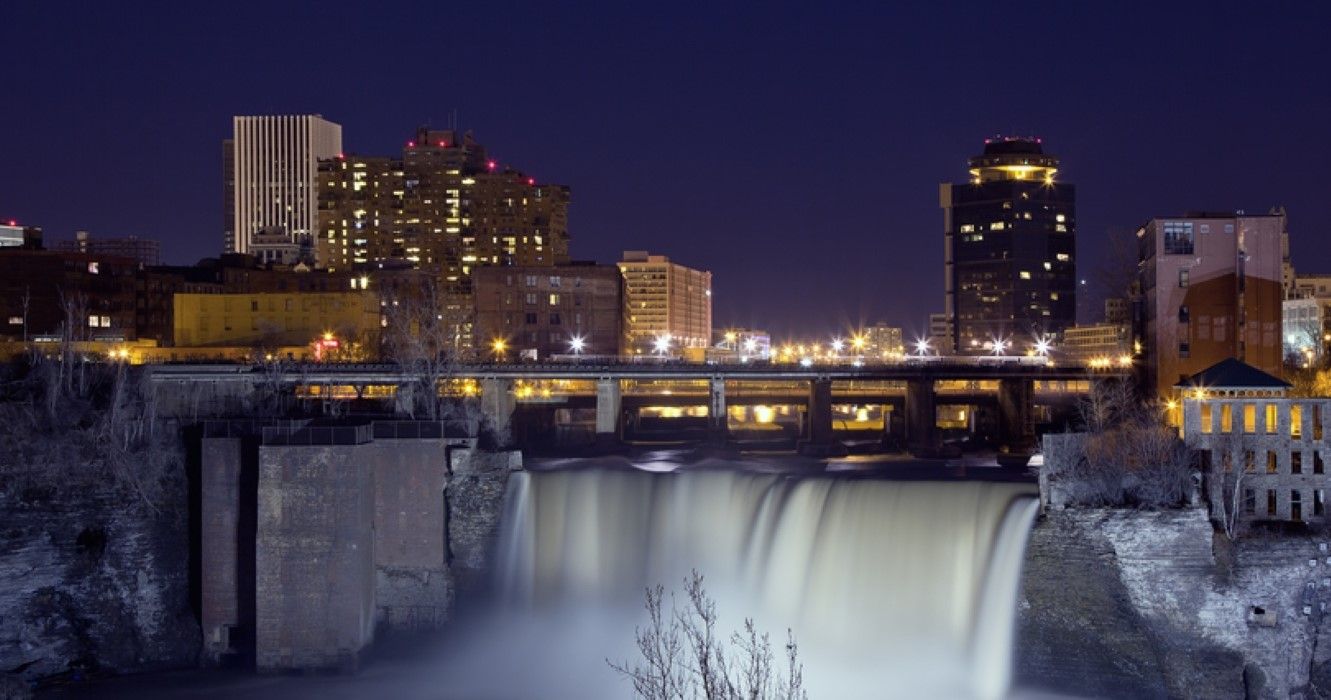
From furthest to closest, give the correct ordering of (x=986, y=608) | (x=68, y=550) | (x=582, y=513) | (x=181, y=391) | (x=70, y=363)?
(x=181, y=391), (x=70, y=363), (x=582, y=513), (x=68, y=550), (x=986, y=608)

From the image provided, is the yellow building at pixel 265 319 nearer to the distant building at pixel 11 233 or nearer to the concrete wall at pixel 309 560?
the distant building at pixel 11 233

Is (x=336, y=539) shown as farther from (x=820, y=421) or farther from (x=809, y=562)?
(x=820, y=421)

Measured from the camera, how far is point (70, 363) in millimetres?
53406

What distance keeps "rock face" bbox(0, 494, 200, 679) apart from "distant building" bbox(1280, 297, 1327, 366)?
232 ft

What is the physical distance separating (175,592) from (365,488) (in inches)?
305

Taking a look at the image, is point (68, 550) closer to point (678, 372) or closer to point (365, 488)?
point (365, 488)

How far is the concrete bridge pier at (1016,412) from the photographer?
7619cm

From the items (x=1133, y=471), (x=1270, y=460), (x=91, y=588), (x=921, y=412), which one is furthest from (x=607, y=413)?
(x=1270, y=460)

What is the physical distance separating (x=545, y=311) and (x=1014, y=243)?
88.7m

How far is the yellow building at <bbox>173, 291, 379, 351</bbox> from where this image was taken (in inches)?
4289

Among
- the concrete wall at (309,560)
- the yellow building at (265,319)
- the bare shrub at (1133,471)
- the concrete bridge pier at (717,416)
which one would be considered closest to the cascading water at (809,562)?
the bare shrub at (1133,471)

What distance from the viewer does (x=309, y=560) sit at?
44594 mm

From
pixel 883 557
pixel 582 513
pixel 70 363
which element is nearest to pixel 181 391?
pixel 70 363

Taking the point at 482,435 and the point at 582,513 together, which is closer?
the point at 582,513
